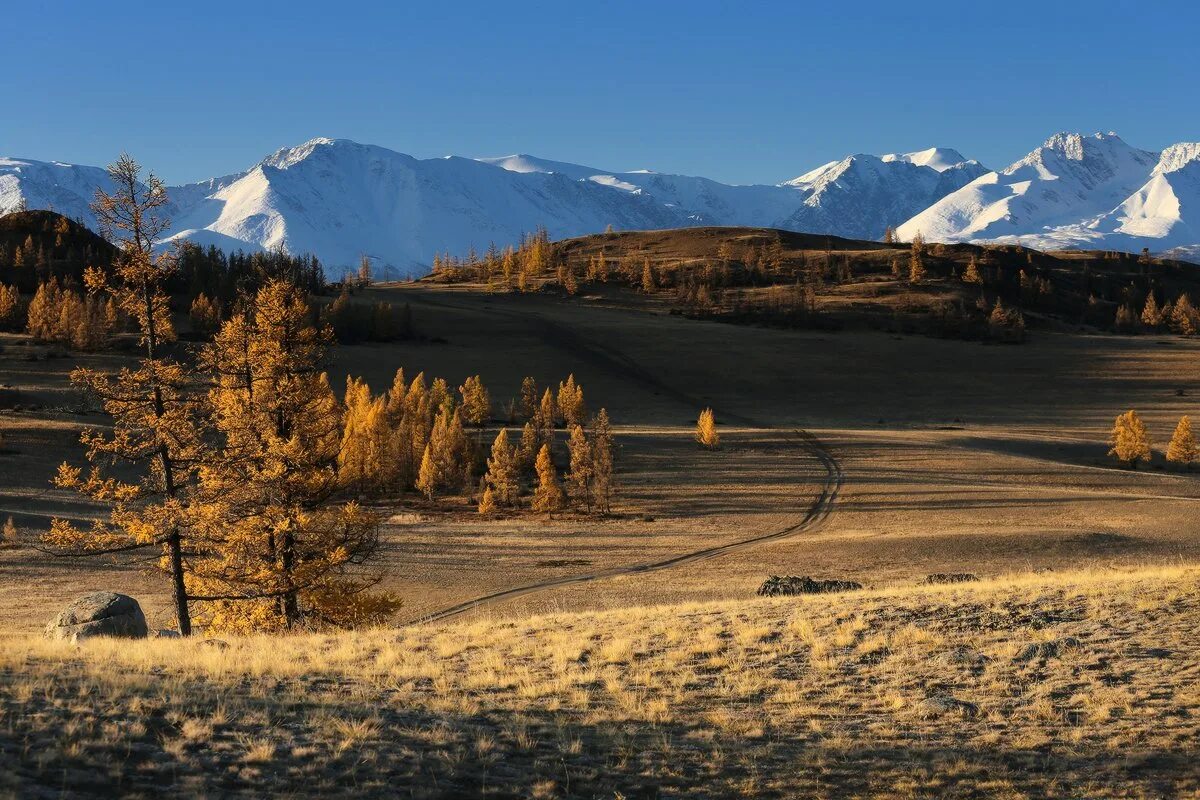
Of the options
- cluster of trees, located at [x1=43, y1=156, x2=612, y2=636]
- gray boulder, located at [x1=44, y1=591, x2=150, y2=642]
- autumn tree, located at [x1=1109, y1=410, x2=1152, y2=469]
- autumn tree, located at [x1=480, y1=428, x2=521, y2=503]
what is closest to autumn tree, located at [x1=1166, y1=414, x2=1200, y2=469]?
autumn tree, located at [x1=1109, y1=410, x2=1152, y2=469]

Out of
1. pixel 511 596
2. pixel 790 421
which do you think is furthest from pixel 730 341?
pixel 511 596

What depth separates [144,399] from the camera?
23.1m

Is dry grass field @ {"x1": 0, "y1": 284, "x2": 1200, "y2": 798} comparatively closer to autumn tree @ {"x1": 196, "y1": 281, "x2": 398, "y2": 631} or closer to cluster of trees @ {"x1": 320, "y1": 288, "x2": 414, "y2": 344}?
autumn tree @ {"x1": 196, "y1": 281, "x2": 398, "y2": 631}

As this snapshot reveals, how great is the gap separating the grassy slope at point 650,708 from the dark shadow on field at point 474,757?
39mm

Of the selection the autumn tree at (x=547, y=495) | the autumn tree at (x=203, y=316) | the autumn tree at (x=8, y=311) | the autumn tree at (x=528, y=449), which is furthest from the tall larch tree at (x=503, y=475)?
the autumn tree at (x=8, y=311)

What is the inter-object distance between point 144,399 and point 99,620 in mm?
5437

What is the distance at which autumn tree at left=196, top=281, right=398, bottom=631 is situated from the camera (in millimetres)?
24609

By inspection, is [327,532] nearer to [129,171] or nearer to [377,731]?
[129,171]

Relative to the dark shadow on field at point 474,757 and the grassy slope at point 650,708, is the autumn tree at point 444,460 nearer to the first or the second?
the grassy slope at point 650,708

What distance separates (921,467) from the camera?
→ 271 ft

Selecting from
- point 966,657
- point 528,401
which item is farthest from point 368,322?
point 966,657

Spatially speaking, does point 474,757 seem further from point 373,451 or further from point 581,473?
point 373,451

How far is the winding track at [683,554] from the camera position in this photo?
4356cm

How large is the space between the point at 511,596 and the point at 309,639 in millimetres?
22396
